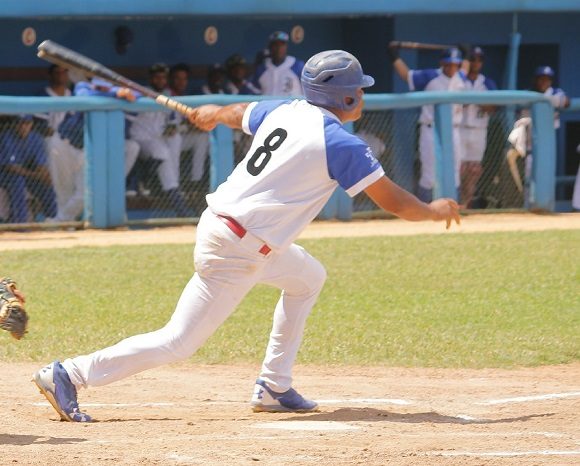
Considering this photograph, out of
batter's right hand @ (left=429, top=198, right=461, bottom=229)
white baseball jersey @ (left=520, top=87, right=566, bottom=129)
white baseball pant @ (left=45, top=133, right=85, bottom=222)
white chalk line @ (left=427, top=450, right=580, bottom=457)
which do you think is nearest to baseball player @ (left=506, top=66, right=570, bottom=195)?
white baseball jersey @ (left=520, top=87, right=566, bottom=129)

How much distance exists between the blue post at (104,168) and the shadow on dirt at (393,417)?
7.54m

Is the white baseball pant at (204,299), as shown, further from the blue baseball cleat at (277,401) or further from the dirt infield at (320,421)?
the blue baseball cleat at (277,401)

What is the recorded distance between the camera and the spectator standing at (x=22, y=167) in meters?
13.0

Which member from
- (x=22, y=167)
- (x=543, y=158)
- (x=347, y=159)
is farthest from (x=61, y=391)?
(x=543, y=158)

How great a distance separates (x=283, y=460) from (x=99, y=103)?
872cm

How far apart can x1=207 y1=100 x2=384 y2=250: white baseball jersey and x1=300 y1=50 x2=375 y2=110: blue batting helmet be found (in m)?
0.08

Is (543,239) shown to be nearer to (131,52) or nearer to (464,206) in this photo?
(464,206)

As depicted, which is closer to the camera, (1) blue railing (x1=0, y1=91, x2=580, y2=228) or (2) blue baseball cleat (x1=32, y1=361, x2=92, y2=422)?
(2) blue baseball cleat (x1=32, y1=361, x2=92, y2=422)

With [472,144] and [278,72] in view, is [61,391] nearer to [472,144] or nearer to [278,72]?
[278,72]

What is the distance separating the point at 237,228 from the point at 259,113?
59 cm

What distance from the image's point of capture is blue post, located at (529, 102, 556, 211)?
15.1 metres

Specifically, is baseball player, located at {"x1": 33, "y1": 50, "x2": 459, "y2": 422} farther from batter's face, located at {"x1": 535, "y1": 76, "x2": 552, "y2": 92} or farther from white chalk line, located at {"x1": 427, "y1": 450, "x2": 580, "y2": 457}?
batter's face, located at {"x1": 535, "y1": 76, "x2": 552, "y2": 92}

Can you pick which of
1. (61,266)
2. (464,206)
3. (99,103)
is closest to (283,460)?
(61,266)

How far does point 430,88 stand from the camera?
15086 millimetres
